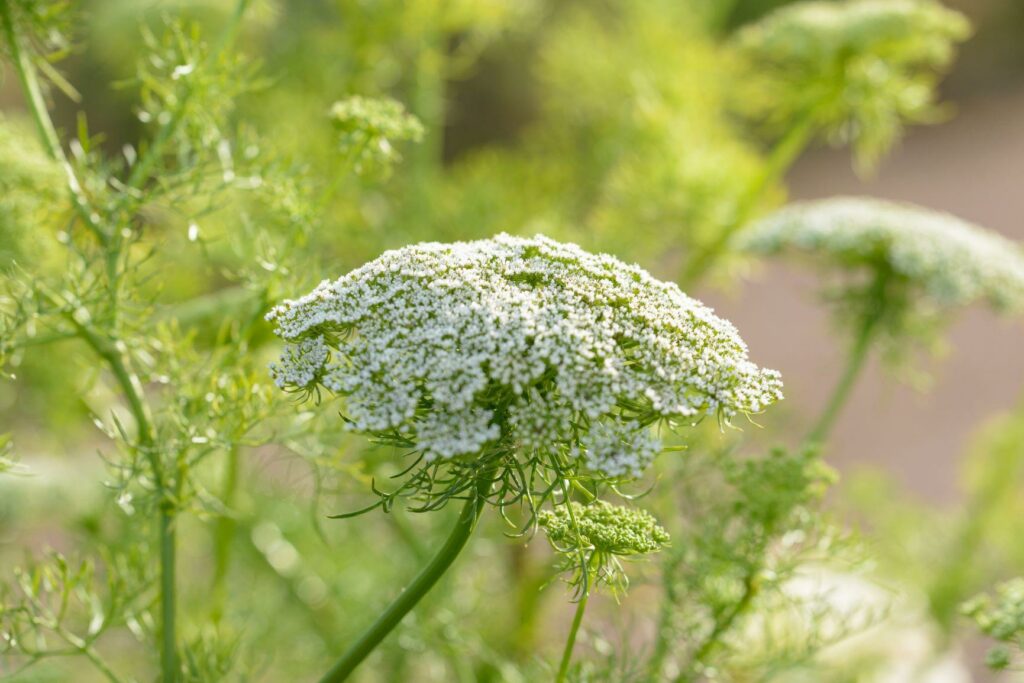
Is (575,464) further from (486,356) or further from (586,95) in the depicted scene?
(586,95)

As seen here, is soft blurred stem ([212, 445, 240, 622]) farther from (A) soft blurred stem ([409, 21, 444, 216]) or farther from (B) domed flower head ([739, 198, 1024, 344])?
(B) domed flower head ([739, 198, 1024, 344])

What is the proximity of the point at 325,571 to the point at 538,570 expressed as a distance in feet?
1.69

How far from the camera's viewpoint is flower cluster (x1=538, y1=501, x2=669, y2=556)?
838 mm

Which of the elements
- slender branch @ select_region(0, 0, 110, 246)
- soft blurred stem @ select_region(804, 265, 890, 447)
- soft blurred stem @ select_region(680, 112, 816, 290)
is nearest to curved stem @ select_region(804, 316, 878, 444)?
soft blurred stem @ select_region(804, 265, 890, 447)

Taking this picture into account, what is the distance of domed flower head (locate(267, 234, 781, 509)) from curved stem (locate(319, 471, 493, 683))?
0.03 meters

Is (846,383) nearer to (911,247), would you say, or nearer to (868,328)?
(868,328)

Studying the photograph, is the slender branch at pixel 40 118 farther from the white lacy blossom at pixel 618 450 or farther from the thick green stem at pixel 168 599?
the white lacy blossom at pixel 618 450

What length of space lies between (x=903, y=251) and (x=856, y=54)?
472 millimetres

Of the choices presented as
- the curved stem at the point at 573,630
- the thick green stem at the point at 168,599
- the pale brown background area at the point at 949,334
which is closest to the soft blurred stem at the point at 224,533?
the thick green stem at the point at 168,599

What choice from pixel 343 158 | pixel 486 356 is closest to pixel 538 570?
pixel 343 158

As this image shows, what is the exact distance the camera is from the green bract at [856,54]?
72.3 inches

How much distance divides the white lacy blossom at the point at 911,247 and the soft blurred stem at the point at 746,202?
109mm

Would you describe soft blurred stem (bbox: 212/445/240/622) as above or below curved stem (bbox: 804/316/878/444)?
below

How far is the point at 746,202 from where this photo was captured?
1924mm
